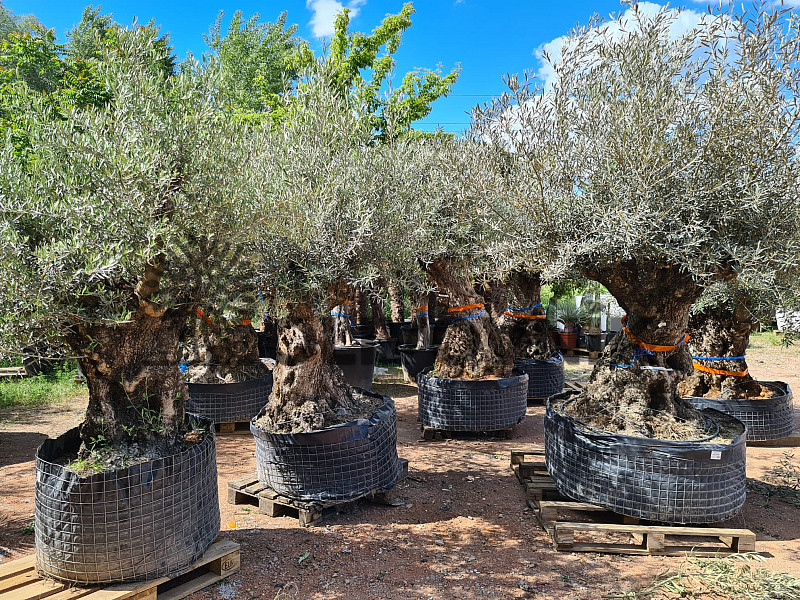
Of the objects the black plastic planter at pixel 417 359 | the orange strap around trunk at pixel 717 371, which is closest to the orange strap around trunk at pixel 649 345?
the orange strap around trunk at pixel 717 371

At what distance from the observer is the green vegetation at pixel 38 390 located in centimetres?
933

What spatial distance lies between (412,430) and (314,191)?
447 cm

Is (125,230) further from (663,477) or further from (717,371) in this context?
(717,371)

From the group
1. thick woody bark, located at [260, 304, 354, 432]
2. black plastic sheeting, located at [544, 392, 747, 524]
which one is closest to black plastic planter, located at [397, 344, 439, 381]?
thick woody bark, located at [260, 304, 354, 432]

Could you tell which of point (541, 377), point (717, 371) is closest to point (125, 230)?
point (717, 371)

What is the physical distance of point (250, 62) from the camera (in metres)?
25.0

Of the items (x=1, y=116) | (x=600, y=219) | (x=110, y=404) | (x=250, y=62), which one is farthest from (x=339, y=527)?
(x=250, y=62)

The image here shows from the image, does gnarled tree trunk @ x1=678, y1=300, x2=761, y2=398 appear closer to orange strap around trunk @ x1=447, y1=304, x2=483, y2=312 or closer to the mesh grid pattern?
orange strap around trunk @ x1=447, y1=304, x2=483, y2=312

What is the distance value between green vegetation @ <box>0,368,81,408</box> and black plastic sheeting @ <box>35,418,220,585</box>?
6.99 metres

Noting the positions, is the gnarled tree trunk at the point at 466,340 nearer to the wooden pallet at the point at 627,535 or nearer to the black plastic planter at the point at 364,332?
the wooden pallet at the point at 627,535

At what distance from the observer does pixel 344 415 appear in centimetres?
528

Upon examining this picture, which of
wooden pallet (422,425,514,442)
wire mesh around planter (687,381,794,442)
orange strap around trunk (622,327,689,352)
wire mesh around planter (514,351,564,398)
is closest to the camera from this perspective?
orange strap around trunk (622,327,689,352)

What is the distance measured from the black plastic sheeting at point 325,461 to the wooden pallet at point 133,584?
36.2 inches

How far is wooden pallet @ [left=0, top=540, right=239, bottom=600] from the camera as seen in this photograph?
3254mm
